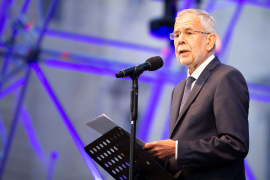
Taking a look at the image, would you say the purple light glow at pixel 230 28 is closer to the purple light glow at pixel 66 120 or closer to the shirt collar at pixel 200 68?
the purple light glow at pixel 66 120

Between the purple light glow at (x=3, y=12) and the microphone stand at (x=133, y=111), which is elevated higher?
the purple light glow at (x=3, y=12)

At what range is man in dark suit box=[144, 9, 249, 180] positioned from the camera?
116 centimetres

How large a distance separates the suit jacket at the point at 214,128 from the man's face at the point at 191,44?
129mm

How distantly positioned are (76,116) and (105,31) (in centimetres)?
134

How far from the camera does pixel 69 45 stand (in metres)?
4.16

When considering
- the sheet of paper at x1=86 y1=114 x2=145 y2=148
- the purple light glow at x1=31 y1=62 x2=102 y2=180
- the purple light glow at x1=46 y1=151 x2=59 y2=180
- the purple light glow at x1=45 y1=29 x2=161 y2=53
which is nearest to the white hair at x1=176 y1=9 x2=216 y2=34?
the sheet of paper at x1=86 y1=114 x2=145 y2=148

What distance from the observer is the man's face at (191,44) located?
4.88 ft

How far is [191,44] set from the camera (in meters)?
1.49

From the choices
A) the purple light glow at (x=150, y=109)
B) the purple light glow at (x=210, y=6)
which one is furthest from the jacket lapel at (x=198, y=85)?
the purple light glow at (x=210, y=6)

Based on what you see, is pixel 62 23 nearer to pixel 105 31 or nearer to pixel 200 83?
pixel 105 31

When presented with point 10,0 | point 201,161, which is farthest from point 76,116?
point 201,161

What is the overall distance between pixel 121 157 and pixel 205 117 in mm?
405

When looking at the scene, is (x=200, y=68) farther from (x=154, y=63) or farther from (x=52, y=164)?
(x=52, y=164)

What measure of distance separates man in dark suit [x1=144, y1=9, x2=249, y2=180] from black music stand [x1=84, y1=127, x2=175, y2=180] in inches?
2.1
